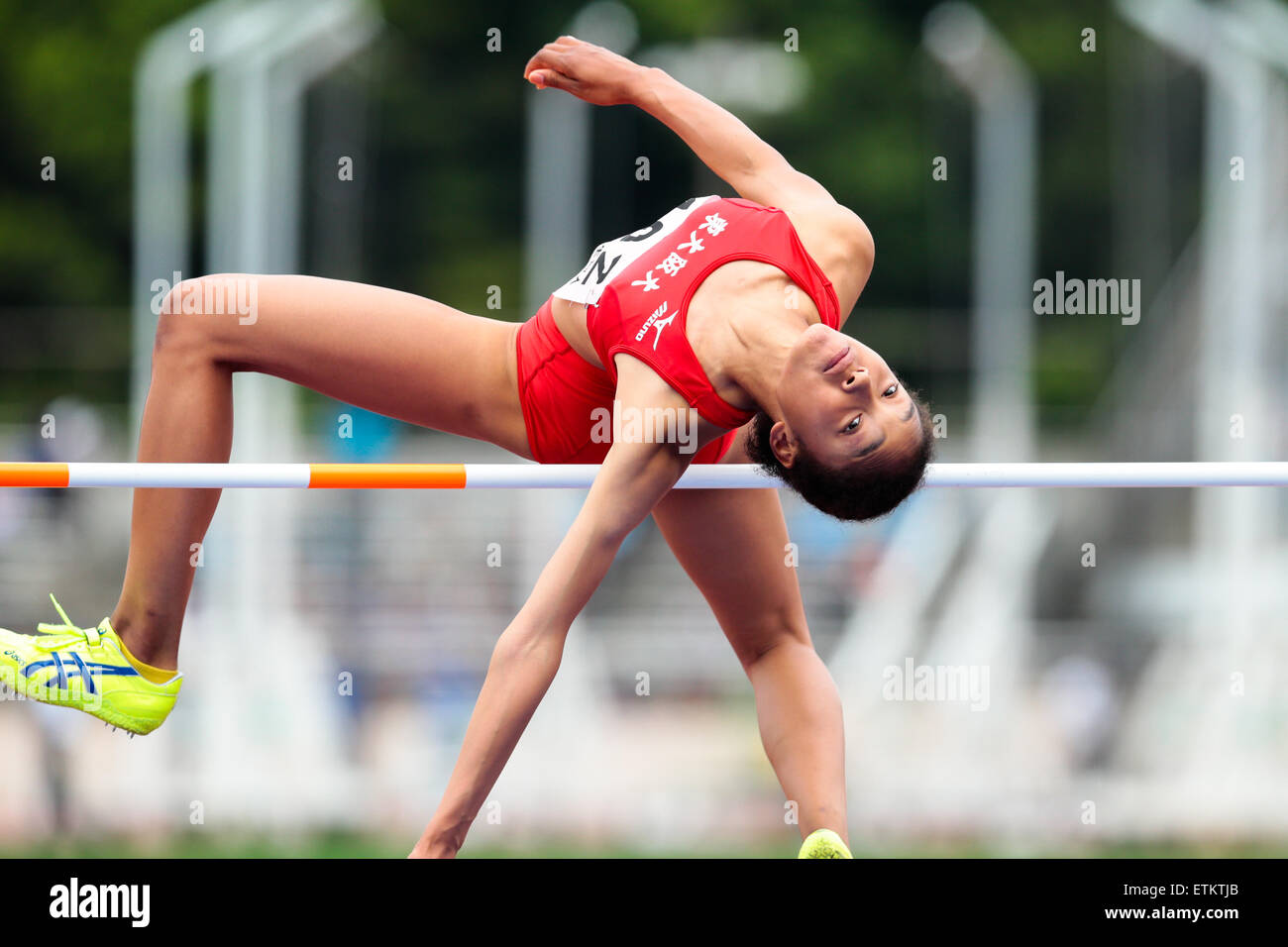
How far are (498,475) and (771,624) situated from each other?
0.73m

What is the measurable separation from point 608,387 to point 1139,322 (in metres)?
13.2

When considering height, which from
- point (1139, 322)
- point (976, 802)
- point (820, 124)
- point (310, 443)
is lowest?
point (976, 802)

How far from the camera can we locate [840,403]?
3473mm

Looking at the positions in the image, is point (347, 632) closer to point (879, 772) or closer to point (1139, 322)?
point (879, 772)

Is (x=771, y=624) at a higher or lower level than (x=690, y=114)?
lower

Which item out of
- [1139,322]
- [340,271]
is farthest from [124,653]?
[1139,322]

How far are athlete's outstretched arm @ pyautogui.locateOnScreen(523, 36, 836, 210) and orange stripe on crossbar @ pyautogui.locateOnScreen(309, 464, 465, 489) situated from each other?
35.9 inches

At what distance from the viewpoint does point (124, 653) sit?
3.91 meters

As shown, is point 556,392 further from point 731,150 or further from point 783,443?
point 731,150

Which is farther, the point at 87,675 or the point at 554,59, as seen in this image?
the point at 554,59

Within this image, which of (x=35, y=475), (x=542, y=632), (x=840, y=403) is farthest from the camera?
→ (x=35, y=475)

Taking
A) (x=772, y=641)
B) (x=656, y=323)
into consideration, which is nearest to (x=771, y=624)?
(x=772, y=641)
